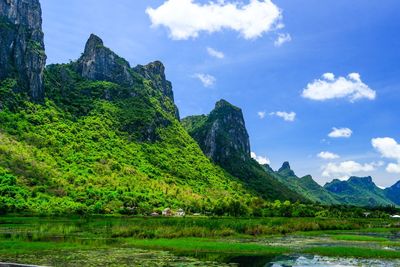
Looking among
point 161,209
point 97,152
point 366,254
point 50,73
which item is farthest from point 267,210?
point 50,73

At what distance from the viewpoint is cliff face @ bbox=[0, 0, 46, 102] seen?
15525cm

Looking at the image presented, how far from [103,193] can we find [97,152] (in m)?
47.7

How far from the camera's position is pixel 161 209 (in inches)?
4668

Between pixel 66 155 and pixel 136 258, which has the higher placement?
pixel 66 155

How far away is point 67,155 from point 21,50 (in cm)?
5008

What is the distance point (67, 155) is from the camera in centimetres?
14162

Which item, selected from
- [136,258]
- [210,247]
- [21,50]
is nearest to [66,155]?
[21,50]

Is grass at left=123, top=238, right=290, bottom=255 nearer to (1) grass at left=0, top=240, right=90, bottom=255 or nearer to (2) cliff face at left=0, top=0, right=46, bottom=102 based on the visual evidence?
(1) grass at left=0, top=240, right=90, bottom=255

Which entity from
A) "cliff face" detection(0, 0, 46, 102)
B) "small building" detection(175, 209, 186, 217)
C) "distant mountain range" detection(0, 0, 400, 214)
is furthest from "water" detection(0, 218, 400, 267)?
"cliff face" detection(0, 0, 46, 102)

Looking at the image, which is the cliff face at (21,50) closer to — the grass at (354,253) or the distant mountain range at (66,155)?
the distant mountain range at (66,155)

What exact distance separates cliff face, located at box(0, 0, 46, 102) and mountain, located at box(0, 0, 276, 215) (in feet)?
1.23

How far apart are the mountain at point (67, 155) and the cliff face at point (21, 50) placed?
0.37 meters

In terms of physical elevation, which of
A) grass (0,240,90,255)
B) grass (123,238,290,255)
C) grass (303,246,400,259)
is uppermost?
grass (0,240,90,255)

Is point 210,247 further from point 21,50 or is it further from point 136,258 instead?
point 21,50
